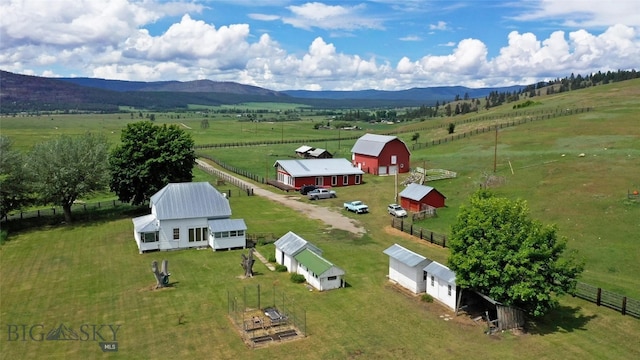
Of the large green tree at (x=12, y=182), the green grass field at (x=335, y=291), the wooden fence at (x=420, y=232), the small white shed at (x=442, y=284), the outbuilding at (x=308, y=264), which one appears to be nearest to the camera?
the green grass field at (x=335, y=291)

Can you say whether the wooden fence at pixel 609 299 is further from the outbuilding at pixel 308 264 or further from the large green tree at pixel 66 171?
the large green tree at pixel 66 171

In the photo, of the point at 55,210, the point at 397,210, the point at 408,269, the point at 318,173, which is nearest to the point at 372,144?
the point at 318,173

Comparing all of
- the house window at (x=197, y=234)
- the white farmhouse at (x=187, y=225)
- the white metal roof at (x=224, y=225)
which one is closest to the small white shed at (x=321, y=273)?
the white metal roof at (x=224, y=225)

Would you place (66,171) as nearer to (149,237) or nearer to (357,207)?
(149,237)

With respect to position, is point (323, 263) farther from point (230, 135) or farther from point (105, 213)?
point (230, 135)

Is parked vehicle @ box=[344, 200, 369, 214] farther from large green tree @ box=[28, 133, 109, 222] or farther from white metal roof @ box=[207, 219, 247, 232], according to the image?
large green tree @ box=[28, 133, 109, 222]

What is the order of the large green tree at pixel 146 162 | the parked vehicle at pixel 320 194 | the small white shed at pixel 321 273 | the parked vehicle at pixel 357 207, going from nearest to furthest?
the small white shed at pixel 321 273 < the large green tree at pixel 146 162 < the parked vehicle at pixel 357 207 < the parked vehicle at pixel 320 194

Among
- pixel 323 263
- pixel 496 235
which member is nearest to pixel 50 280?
pixel 323 263
